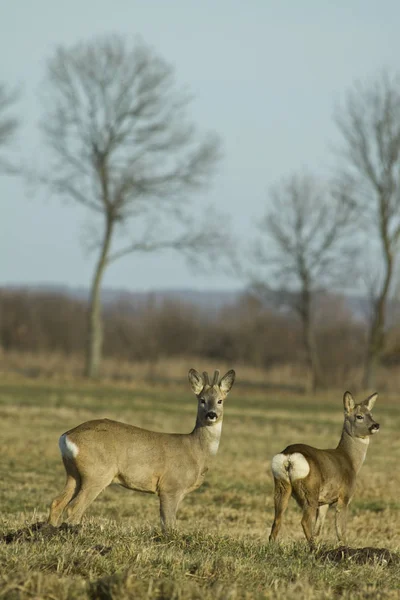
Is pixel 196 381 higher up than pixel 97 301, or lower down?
lower down

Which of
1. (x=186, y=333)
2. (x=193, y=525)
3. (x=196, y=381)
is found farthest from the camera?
(x=186, y=333)

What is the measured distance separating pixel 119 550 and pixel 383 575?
1931 millimetres

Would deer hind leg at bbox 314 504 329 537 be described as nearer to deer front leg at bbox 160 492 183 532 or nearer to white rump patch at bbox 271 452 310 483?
white rump patch at bbox 271 452 310 483

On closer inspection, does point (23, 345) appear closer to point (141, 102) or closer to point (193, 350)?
point (193, 350)

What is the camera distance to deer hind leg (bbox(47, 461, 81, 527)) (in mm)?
9734

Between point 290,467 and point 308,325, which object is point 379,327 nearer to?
point 308,325

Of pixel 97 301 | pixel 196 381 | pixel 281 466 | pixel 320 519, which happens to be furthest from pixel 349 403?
pixel 97 301

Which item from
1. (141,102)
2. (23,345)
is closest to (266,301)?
(141,102)

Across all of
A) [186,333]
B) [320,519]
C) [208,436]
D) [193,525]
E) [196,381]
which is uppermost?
[186,333]

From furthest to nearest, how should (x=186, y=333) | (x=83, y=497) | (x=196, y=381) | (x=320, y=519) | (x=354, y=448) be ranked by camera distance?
(x=186, y=333) < (x=354, y=448) < (x=196, y=381) < (x=320, y=519) < (x=83, y=497)

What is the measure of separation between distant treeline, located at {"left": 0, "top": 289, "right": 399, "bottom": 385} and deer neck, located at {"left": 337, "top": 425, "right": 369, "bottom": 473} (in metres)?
41.4

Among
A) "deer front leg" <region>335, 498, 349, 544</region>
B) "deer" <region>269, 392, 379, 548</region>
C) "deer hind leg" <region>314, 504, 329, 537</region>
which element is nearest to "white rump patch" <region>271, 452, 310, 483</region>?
"deer" <region>269, 392, 379, 548</region>

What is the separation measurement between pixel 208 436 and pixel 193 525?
1.53m

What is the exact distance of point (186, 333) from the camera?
194 ft
